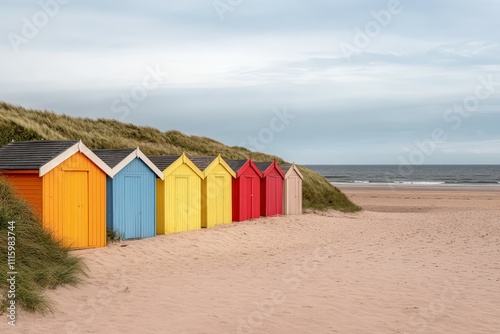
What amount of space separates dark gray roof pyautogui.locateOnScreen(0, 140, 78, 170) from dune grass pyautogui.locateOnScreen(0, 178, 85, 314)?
0.94m

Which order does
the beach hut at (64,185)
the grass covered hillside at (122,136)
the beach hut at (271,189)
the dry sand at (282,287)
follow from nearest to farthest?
the dry sand at (282,287)
the beach hut at (64,185)
the beach hut at (271,189)
the grass covered hillside at (122,136)

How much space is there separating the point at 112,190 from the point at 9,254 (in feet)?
19.9

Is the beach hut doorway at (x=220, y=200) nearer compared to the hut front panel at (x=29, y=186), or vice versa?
the hut front panel at (x=29, y=186)

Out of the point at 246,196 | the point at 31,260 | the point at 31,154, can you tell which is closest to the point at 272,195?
the point at 246,196

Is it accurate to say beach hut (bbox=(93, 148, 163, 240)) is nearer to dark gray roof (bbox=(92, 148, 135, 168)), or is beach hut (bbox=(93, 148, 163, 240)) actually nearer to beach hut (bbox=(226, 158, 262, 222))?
dark gray roof (bbox=(92, 148, 135, 168))

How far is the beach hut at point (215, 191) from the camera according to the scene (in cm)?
2036

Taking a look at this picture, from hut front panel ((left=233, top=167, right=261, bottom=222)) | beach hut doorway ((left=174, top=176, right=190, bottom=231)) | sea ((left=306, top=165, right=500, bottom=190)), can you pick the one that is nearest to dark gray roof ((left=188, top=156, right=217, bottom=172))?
beach hut doorway ((left=174, top=176, right=190, bottom=231))

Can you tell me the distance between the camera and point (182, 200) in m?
19.1

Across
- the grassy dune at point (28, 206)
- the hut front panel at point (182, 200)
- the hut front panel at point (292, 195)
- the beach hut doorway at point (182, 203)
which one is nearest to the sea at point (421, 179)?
A: the grassy dune at point (28, 206)

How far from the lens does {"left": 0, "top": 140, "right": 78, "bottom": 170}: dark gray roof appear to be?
45.0ft

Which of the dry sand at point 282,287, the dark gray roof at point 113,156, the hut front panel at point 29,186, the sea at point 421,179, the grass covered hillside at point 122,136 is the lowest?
the dry sand at point 282,287

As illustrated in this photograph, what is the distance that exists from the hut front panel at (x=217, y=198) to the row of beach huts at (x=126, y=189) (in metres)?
0.03

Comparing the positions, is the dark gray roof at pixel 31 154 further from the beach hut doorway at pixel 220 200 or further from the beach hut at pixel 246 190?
the beach hut at pixel 246 190

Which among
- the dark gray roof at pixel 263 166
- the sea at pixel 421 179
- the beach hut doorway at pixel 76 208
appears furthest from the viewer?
the sea at pixel 421 179
